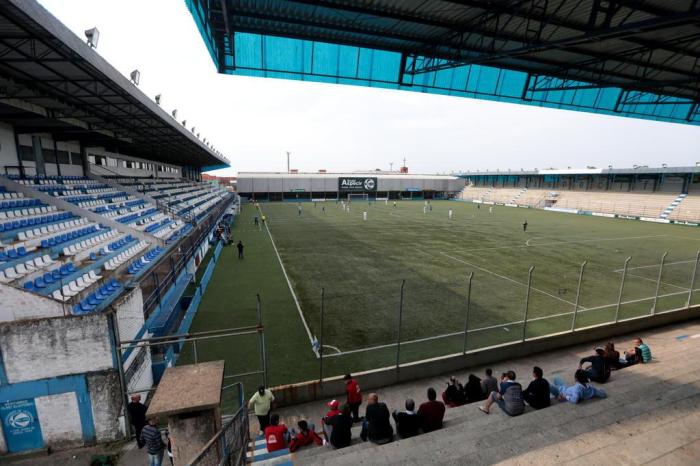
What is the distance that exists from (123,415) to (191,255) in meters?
10.9

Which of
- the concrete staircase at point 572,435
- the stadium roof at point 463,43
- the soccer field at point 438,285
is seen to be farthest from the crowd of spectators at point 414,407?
the stadium roof at point 463,43

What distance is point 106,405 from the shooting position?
661 cm

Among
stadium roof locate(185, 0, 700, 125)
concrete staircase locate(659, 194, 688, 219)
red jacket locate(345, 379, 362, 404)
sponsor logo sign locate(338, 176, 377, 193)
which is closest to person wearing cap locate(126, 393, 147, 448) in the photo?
red jacket locate(345, 379, 362, 404)

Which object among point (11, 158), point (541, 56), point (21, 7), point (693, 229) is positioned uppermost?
point (541, 56)

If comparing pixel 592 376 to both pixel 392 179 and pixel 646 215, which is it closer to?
pixel 646 215

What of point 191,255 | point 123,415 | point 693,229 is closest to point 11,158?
point 191,255

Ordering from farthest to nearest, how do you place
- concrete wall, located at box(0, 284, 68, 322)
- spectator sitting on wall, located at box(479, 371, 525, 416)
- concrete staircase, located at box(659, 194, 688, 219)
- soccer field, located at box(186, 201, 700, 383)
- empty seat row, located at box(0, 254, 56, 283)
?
concrete staircase, located at box(659, 194, 688, 219) → soccer field, located at box(186, 201, 700, 383) → empty seat row, located at box(0, 254, 56, 283) → concrete wall, located at box(0, 284, 68, 322) → spectator sitting on wall, located at box(479, 371, 525, 416)

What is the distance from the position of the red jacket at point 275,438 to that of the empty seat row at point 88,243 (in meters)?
10.1

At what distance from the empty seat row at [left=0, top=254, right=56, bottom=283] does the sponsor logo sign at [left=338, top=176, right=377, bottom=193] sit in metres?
70.9

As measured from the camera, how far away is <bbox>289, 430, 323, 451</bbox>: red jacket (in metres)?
6.14

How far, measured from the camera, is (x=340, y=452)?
18.1ft

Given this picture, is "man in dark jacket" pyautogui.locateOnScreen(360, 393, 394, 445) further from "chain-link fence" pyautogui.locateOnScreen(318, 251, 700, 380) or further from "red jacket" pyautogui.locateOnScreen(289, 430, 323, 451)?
"chain-link fence" pyautogui.locateOnScreen(318, 251, 700, 380)

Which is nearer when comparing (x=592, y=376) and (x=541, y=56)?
(x=592, y=376)

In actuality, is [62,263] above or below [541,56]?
below
